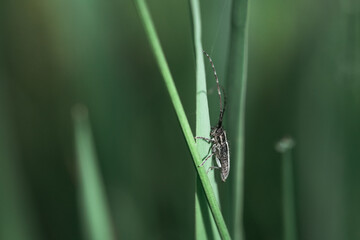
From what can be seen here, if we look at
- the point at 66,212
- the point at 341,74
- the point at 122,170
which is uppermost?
the point at 341,74

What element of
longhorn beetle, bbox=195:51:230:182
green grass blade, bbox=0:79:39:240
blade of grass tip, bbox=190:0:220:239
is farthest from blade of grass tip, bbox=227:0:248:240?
green grass blade, bbox=0:79:39:240

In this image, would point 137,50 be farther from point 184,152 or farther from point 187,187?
point 187,187

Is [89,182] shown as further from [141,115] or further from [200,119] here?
[141,115]

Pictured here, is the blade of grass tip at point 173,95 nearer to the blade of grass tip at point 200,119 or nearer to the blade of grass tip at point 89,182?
the blade of grass tip at point 200,119

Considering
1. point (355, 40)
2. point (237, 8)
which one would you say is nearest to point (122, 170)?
point (355, 40)

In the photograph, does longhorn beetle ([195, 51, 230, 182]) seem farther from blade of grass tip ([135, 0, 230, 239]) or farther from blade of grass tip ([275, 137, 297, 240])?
blade of grass tip ([135, 0, 230, 239])

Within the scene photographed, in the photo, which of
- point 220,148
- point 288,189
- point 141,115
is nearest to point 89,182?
point 220,148
